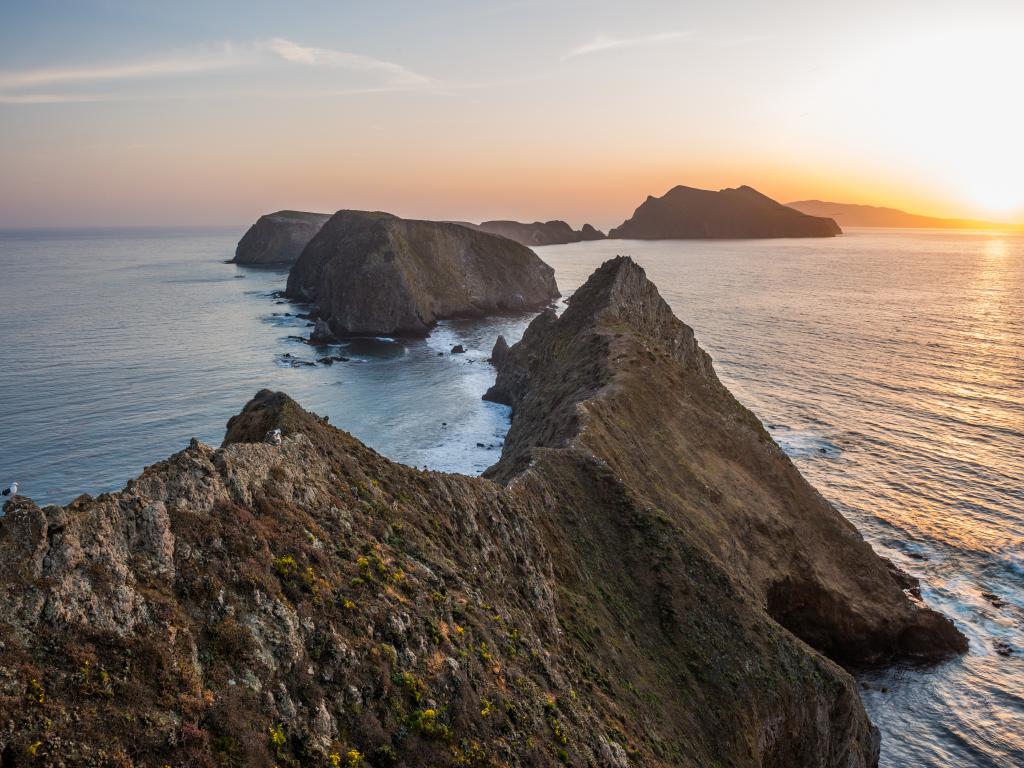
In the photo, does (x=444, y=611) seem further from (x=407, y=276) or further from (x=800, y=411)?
(x=407, y=276)

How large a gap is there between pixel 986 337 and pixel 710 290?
79.2 m

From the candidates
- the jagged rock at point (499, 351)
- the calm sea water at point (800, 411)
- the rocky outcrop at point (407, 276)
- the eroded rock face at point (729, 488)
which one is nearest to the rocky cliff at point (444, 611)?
the eroded rock face at point (729, 488)

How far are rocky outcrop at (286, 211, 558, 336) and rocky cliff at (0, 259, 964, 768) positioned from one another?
326 feet

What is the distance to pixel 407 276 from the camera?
150 m

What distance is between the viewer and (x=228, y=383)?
93.3 m

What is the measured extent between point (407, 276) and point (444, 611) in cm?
13618

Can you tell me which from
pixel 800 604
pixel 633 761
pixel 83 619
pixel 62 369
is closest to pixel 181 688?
pixel 83 619

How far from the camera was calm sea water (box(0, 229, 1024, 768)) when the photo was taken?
43.2 meters

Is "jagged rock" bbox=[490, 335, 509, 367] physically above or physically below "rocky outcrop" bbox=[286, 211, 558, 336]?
below

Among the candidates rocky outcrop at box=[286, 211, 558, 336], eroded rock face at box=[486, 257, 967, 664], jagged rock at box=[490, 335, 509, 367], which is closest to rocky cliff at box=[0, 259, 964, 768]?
eroded rock face at box=[486, 257, 967, 664]

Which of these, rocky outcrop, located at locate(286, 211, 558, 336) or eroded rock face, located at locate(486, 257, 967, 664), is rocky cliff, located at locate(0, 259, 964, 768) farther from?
rocky outcrop, located at locate(286, 211, 558, 336)

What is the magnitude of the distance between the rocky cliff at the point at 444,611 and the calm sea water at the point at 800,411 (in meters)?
5.74

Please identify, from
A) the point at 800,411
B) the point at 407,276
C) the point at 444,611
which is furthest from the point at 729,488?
the point at 407,276

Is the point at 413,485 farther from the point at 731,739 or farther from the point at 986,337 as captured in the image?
the point at 986,337
